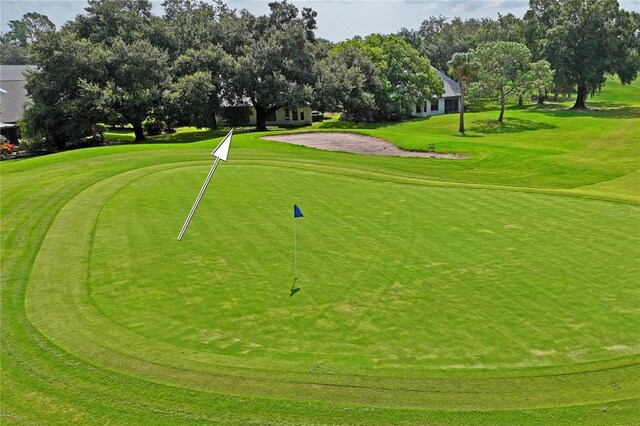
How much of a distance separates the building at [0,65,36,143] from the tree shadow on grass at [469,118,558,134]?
50981 mm

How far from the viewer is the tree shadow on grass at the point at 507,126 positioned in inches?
2286

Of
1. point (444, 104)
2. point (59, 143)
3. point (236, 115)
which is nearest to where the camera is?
point (59, 143)

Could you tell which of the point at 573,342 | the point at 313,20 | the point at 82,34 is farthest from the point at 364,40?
the point at 573,342

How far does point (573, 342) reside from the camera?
987cm

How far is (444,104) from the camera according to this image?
82812mm

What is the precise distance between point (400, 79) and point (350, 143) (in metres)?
34.8

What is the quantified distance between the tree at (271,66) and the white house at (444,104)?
22.7 meters

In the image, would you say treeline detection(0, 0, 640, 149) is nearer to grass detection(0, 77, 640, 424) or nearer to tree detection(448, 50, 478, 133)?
tree detection(448, 50, 478, 133)

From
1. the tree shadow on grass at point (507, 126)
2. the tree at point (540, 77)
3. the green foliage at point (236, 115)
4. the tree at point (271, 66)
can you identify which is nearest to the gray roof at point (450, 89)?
the tree shadow on grass at point (507, 126)

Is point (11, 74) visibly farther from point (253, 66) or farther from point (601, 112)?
point (601, 112)

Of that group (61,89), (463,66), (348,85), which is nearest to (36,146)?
(61,89)

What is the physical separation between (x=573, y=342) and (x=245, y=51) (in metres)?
56.5

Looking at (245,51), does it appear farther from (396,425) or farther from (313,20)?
(396,425)

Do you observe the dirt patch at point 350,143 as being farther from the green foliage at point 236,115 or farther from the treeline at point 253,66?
the green foliage at point 236,115
